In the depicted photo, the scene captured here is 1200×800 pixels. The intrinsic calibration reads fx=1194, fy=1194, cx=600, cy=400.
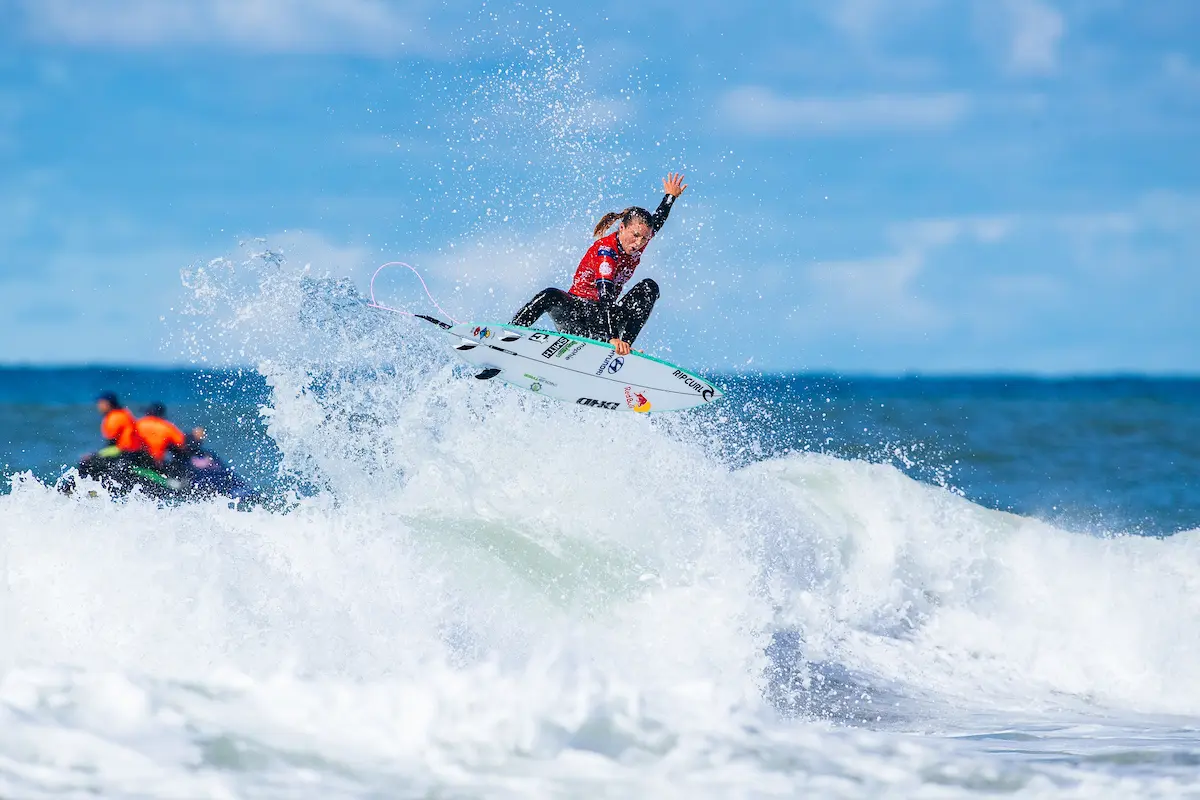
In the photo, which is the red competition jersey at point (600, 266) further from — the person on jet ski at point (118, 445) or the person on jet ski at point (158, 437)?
the person on jet ski at point (118, 445)

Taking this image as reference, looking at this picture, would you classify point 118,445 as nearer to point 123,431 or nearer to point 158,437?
point 123,431

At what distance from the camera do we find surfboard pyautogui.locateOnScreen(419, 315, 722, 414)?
9.75 meters

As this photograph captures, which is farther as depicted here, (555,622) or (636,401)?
(636,401)

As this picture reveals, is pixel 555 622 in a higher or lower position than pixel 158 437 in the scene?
lower

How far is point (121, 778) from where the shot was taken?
5.11 m

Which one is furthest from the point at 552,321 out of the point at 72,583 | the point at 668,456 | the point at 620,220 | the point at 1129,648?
the point at 1129,648

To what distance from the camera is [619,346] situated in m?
9.84

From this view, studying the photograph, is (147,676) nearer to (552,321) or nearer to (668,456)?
(552,321)

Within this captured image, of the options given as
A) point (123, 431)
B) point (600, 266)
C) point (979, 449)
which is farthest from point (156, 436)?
point (979, 449)

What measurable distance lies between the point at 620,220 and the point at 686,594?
10.8ft

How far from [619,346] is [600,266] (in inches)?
27.3

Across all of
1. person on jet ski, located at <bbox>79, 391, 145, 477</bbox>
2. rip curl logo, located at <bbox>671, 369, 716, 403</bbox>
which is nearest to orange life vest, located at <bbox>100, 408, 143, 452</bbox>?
person on jet ski, located at <bbox>79, 391, 145, 477</bbox>

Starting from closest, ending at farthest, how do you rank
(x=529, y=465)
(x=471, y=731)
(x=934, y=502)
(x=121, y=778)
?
1. (x=121, y=778)
2. (x=471, y=731)
3. (x=529, y=465)
4. (x=934, y=502)

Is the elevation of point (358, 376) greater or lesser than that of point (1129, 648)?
greater
